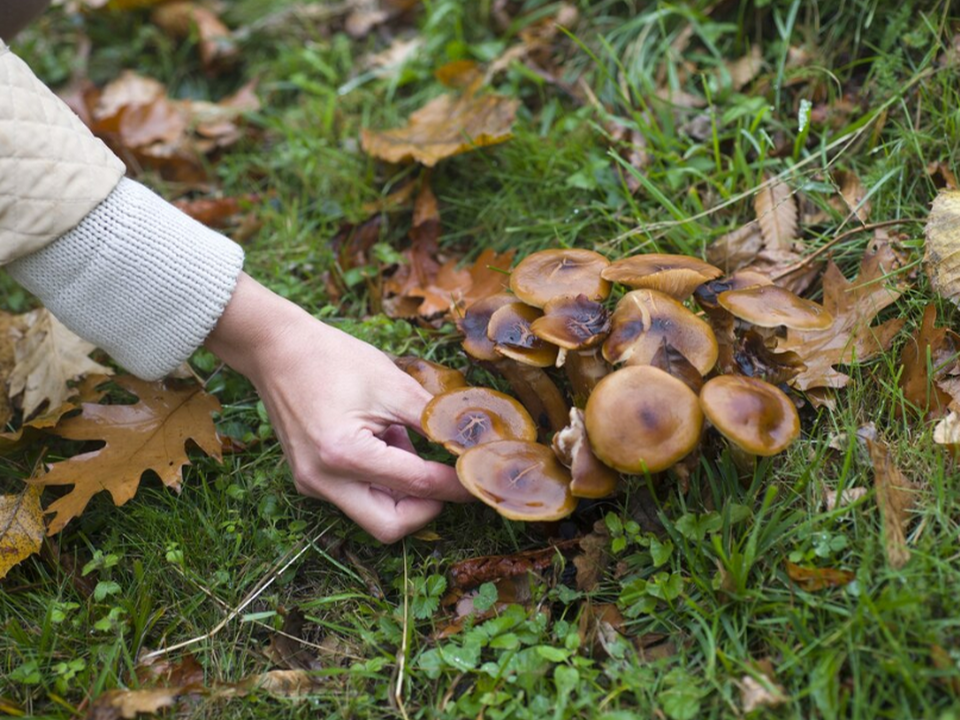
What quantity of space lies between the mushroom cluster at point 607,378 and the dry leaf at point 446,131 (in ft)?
4.25

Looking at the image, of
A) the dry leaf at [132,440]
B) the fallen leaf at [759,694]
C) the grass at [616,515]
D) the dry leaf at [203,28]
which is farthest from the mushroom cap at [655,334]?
the dry leaf at [203,28]

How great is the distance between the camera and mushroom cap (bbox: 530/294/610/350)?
2.39 meters

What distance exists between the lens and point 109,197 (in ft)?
8.39

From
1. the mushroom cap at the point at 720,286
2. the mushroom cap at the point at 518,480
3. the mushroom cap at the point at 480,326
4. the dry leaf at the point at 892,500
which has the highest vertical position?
the mushroom cap at the point at 720,286

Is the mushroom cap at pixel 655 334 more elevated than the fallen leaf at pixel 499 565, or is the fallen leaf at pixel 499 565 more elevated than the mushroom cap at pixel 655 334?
the mushroom cap at pixel 655 334

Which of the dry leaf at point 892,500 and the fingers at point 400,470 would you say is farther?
the fingers at point 400,470

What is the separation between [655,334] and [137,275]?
1.60 m

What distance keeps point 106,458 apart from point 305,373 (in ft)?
2.83

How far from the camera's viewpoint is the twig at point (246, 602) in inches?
98.7

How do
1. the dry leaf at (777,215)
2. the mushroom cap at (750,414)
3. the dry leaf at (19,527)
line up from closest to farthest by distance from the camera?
the mushroom cap at (750,414) → the dry leaf at (19,527) → the dry leaf at (777,215)

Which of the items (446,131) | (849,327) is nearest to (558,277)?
(849,327)

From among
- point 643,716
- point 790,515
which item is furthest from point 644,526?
point 643,716

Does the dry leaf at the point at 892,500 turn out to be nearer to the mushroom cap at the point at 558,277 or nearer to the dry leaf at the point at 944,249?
the dry leaf at the point at 944,249

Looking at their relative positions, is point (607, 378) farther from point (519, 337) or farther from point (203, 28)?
point (203, 28)
